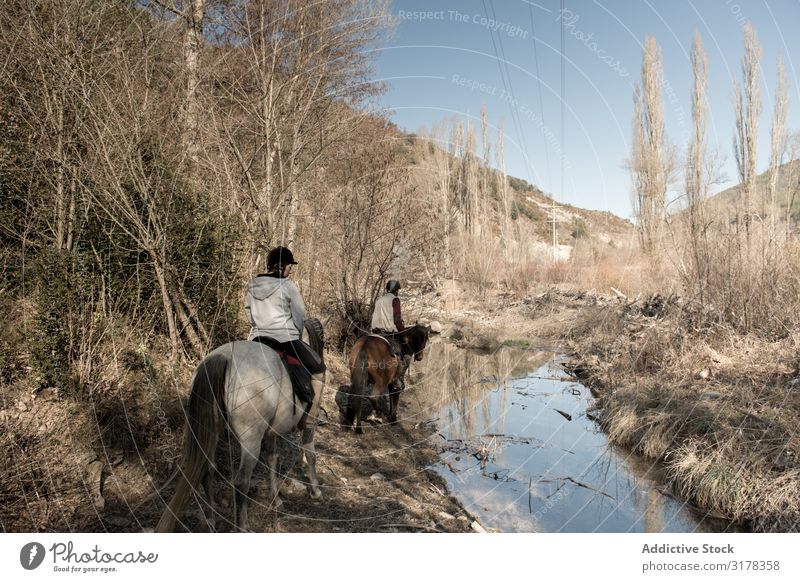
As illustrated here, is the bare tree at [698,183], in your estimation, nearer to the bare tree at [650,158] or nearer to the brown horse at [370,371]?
the bare tree at [650,158]

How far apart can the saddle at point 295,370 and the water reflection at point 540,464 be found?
230 centimetres

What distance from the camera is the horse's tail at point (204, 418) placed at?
3.67 m

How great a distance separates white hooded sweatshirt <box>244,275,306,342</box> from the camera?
4.27 metres

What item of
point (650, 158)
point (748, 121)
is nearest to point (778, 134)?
point (748, 121)

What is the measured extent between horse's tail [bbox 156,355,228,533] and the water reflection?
2.91 metres

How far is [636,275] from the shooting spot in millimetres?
13891

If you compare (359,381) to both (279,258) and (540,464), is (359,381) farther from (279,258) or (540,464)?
(279,258)

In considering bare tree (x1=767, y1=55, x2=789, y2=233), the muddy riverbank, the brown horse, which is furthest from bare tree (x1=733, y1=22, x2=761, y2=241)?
the brown horse

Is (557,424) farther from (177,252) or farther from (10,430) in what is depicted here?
(10,430)

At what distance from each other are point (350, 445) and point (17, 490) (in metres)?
3.89

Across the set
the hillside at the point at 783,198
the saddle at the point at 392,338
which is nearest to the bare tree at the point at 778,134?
the hillside at the point at 783,198

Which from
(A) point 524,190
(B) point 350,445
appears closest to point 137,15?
(B) point 350,445

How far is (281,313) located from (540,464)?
429 centimetres

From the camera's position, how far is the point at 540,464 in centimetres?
652
